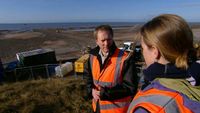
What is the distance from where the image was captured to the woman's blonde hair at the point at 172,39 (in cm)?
143

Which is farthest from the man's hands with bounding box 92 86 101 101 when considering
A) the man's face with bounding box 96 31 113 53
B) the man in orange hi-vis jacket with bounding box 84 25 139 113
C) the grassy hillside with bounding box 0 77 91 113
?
the grassy hillside with bounding box 0 77 91 113

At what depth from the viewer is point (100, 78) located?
10.3ft

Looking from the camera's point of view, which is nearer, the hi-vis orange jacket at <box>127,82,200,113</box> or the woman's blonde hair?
the hi-vis orange jacket at <box>127,82,200,113</box>

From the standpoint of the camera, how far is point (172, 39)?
1.42 meters

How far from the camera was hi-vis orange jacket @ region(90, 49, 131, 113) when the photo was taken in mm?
3111

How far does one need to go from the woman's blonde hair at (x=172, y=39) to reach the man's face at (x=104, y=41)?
1729 millimetres

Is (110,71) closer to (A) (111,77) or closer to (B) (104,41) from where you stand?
(A) (111,77)

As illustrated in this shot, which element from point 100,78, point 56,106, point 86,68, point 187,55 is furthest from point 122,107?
point 56,106

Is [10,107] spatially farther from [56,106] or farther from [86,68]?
[86,68]

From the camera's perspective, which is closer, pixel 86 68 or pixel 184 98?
pixel 184 98

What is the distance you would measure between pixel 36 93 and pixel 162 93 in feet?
22.6

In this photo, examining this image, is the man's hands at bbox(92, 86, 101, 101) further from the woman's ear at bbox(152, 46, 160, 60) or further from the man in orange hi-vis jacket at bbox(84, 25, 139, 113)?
the woman's ear at bbox(152, 46, 160, 60)

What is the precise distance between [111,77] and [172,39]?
1756mm

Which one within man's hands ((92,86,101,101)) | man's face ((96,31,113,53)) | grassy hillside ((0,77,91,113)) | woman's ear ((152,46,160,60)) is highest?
woman's ear ((152,46,160,60))
